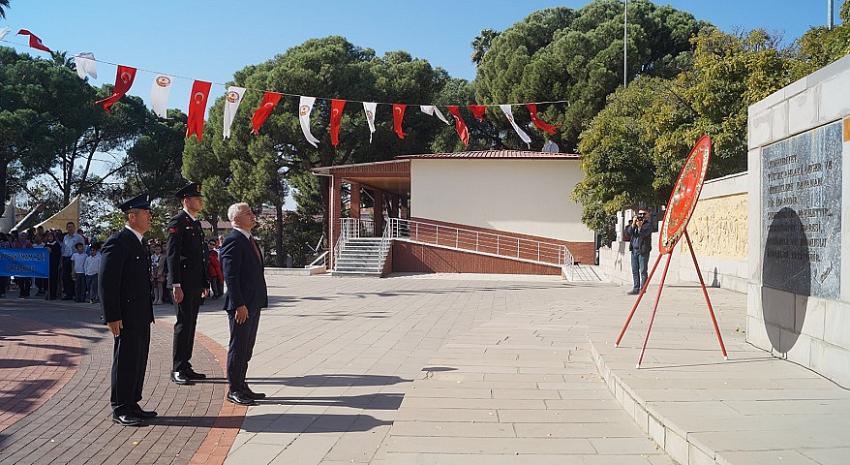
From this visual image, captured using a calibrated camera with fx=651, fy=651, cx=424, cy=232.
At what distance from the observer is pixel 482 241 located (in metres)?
25.6

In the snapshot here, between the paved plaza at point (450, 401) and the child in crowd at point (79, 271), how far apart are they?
455 cm

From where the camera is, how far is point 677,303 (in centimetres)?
1096

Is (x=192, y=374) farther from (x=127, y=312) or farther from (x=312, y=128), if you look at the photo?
(x=312, y=128)

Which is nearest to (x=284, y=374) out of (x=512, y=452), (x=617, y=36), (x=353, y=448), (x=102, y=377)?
(x=102, y=377)

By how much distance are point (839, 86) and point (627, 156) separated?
14.1 metres

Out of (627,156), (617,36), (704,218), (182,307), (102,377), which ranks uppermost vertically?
(617,36)

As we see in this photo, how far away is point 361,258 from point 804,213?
755 inches

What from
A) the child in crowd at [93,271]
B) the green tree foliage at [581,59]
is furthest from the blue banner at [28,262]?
the green tree foliage at [581,59]

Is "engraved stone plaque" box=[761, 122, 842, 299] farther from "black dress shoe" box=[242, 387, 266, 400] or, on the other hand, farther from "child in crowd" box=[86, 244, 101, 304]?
"child in crowd" box=[86, 244, 101, 304]

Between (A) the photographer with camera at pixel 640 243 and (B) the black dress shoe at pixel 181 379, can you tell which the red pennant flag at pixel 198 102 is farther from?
(B) the black dress shoe at pixel 181 379

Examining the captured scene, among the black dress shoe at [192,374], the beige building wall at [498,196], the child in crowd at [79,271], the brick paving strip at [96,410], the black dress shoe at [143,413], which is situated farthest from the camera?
the beige building wall at [498,196]

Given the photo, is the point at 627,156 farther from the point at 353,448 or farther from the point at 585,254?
the point at 353,448

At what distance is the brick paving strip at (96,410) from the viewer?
4355mm

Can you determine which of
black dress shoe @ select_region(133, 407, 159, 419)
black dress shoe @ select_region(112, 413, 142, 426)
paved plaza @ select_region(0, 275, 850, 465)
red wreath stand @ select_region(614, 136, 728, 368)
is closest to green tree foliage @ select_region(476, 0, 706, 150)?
paved plaza @ select_region(0, 275, 850, 465)
